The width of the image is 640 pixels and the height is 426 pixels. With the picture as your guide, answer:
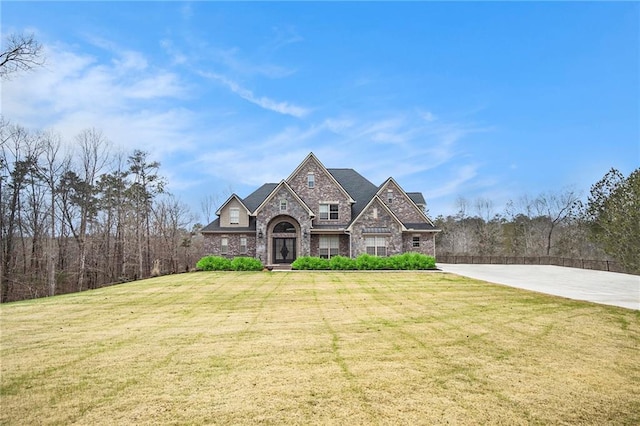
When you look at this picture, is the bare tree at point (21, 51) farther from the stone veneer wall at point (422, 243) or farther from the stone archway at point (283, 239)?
the stone veneer wall at point (422, 243)

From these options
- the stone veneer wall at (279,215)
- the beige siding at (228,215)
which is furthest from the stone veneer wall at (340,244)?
the beige siding at (228,215)

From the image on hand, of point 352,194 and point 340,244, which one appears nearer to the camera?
point 340,244

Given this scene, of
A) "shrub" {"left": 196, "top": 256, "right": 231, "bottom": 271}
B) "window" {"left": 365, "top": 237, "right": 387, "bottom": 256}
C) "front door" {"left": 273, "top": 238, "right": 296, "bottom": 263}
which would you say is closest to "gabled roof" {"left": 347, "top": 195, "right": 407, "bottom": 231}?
"window" {"left": 365, "top": 237, "right": 387, "bottom": 256}

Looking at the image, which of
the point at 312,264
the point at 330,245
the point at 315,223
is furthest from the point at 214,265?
the point at 330,245

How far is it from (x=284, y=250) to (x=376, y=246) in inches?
297

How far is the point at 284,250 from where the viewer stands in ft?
103

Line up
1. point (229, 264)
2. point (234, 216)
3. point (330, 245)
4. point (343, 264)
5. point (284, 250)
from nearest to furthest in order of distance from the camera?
point (343, 264)
point (229, 264)
point (330, 245)
point (234, 216)
point (284, 250)

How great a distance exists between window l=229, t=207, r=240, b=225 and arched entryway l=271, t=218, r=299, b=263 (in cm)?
325

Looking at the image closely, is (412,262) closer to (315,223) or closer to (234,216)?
(315,223)

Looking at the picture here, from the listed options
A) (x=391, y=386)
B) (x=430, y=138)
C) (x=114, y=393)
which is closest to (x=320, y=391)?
(x=391, y=386)

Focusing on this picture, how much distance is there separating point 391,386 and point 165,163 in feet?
130

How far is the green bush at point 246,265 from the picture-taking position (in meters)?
26.7

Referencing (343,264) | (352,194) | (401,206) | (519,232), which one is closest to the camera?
(343,264)

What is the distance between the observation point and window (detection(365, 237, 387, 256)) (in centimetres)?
2959
